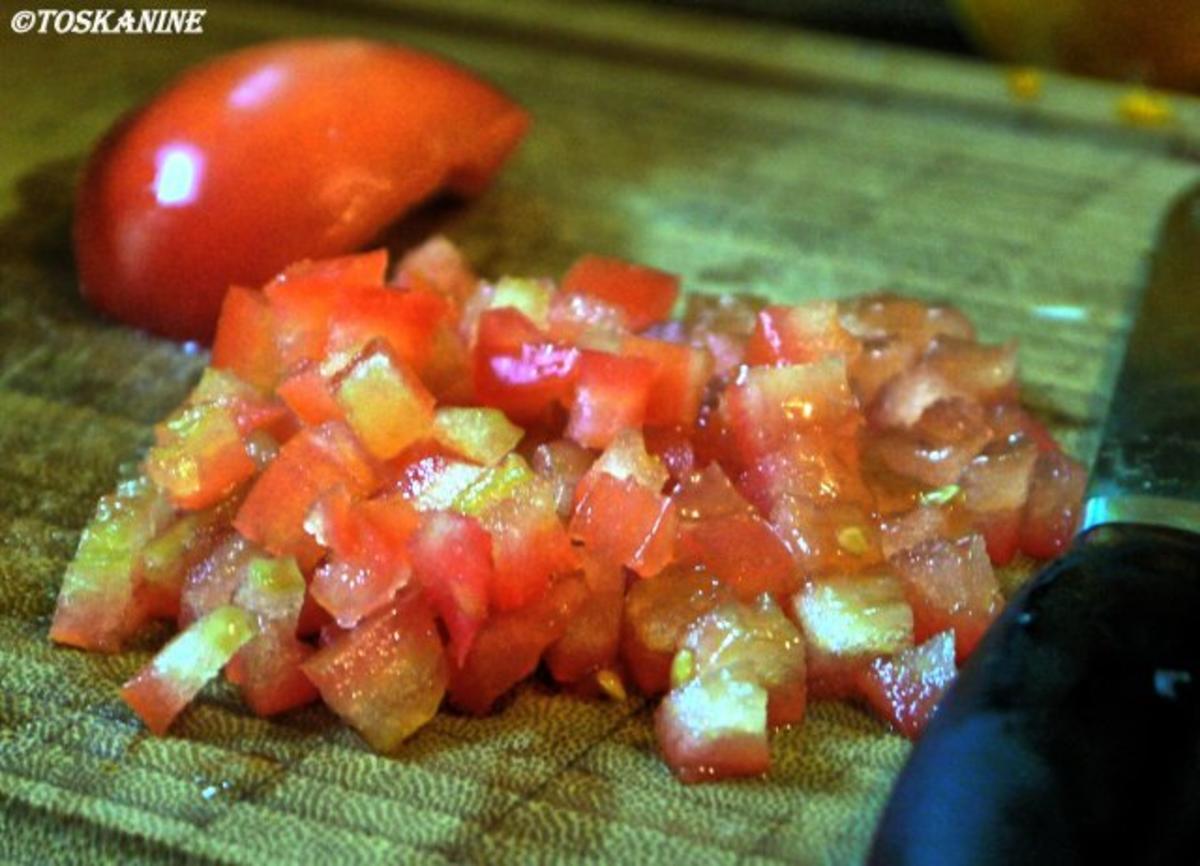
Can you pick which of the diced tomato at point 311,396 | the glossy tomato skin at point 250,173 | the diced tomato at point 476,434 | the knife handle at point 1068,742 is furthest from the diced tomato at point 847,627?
the glossy tomato skin at point 250,173

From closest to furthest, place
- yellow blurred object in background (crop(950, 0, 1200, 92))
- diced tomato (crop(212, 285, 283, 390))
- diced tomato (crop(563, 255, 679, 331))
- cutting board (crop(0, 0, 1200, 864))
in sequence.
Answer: cutting board (crop(0, 0, 1200, 864))
diced tomato (crop(212, 285, 283, 390))
diced tomato (crop(563, 255, 679, 331))
yellow blurred object in background (crop(950, 0, 1200, 92))

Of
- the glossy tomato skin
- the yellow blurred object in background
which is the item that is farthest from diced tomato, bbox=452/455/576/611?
the yellow blurred object in background

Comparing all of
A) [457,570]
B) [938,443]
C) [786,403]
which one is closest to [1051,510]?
[938,443]

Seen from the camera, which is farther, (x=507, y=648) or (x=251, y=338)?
(x=251, y=338)

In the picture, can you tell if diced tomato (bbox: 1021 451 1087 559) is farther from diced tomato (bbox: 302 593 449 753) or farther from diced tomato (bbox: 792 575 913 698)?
diced tomato (bbox: 302 593 449 753)

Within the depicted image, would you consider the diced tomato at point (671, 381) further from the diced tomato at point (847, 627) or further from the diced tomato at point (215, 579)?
the diced tomato at point (215, 579)

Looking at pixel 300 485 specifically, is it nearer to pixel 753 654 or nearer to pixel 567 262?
pixel 753 654
